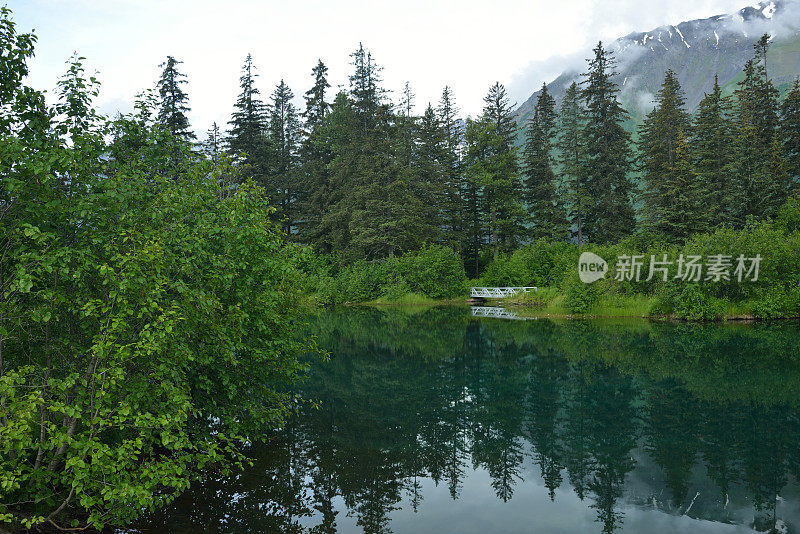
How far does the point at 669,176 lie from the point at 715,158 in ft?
15.2

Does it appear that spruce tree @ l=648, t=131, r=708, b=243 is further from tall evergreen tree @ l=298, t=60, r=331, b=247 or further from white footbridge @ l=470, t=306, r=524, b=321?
tall evergreen tree @ l=298, t=60, r=331, b=247

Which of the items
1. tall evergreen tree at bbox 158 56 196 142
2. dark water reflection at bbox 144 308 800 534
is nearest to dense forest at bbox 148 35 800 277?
tall evergreen tree at bbox 158 56 196 142

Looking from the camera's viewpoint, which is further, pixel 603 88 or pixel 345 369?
pixel 603 88

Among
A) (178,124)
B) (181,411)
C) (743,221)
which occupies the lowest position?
(181,411)

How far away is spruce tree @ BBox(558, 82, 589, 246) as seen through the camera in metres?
53.6

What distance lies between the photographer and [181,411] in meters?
5.96

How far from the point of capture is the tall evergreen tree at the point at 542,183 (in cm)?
5638

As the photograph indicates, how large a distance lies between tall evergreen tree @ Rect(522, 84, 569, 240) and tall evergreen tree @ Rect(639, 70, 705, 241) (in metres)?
9.24

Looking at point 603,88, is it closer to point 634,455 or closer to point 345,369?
point 345,369

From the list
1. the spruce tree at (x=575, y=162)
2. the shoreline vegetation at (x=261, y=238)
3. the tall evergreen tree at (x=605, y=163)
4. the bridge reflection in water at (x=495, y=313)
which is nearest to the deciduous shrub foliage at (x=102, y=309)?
the shoreline vegetation at (x=261, y=238)

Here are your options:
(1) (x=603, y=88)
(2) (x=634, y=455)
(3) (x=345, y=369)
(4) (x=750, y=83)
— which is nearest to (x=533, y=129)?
(1) (x=603, y=88)

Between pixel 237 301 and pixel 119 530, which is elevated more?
pixel 237 301

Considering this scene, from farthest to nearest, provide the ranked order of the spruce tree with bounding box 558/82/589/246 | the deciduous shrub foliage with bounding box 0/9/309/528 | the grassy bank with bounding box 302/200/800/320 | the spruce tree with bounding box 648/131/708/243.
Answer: the spruce tree with bounding box 558/82/589/246 < the spruce tree with bounding box 648/131/708/243 < the grassy bank with bounding box 302/200/800/320 < the deciduous shrub foliage with bounding box 0/9/309/528

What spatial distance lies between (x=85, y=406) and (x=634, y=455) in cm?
1017
